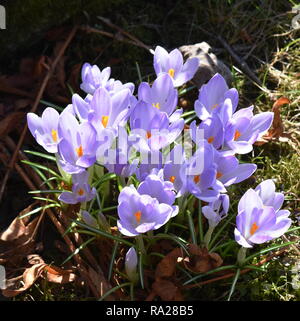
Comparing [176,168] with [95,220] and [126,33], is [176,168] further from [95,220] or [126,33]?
[126,33]

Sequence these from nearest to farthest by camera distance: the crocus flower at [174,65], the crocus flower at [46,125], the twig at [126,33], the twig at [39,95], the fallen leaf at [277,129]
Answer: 1. the crocus flower at [46,125]
2. the crocus flower at [174,65]
3. the twig at [39,95]
4. the fallen leaf at [277,129]
5. the twig at [126,33]

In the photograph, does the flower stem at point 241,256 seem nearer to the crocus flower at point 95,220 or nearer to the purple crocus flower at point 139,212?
the purple crocus flower at point 139,212

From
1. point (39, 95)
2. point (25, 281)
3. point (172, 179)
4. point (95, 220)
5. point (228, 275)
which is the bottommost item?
point (25, 281)

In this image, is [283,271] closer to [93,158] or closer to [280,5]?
[93,158]

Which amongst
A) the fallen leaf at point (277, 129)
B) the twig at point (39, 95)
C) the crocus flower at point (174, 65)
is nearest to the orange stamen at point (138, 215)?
the crocus flower at point (174, 65)

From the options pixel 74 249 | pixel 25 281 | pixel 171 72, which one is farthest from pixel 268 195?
pixel 25 281

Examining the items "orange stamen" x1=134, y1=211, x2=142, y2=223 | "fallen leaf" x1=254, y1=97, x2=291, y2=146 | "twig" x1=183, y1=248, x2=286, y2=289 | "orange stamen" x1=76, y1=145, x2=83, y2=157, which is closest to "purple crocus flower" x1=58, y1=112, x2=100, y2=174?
"orange stamen" x1=76, y1=145, x2=83, y2=157

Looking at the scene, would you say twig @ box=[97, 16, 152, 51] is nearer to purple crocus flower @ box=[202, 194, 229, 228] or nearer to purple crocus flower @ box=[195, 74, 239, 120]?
purple crocus flower @ box=[195, 74, 239, 120]
